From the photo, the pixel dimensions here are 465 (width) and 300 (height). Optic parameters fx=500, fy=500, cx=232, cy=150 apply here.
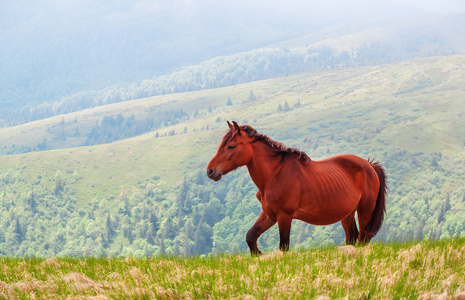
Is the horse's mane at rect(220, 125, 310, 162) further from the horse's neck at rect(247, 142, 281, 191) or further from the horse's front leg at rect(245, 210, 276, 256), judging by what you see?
the horse's front leg at rect(245, 210, 276, 256)

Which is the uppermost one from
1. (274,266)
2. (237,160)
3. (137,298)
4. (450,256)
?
(237,160)

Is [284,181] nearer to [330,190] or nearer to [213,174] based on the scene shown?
[330,190]

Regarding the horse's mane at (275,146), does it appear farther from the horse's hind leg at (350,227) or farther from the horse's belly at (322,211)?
the horse's hind leg at (350,227)

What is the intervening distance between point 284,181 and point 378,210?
10.9 feet

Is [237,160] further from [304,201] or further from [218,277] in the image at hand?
[218,277]

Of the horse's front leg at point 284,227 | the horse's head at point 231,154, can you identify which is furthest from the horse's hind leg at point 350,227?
the horse's head at point 231,154

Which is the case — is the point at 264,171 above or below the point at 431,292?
above

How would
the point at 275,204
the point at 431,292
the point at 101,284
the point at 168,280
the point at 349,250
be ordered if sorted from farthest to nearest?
the point at 275,204 → the point at 349,250 → the point at 101,284 → the point at 168,280 → the point at 431,292

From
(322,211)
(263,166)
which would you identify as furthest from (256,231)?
(322,211)

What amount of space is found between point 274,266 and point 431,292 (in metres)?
2.55

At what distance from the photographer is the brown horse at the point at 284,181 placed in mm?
10969

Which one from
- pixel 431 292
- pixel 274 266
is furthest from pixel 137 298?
pixel 431 292

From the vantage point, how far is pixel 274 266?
26.6 ft

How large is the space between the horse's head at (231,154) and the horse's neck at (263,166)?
166 millimetres
